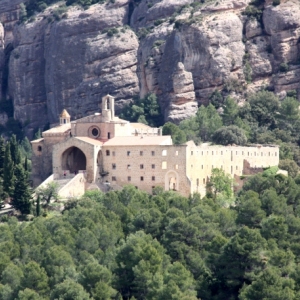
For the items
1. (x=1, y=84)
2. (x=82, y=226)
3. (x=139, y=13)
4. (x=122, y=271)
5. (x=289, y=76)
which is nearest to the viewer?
(x=122, y=271)

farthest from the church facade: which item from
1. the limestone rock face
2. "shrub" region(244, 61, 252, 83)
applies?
the limestone rock face

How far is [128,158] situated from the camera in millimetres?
110938

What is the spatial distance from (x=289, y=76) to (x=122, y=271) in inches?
2100

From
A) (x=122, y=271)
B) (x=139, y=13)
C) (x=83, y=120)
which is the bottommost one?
(x=122, y=271)

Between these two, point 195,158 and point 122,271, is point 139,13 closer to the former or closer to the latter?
point 195,158

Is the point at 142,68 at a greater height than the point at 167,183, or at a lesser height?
greater

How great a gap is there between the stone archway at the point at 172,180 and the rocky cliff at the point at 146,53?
1110 inches

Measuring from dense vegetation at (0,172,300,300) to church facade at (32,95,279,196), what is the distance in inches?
101

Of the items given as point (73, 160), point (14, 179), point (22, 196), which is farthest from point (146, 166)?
point (14, 179)

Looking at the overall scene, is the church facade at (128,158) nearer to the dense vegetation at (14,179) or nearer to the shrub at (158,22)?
the dense vegetation at (14,179)

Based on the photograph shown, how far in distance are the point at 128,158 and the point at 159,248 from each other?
732 inches

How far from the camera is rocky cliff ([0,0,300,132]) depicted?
139125mm

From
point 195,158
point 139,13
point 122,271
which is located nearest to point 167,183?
point 195,158

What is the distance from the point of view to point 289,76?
→ 457 feet
